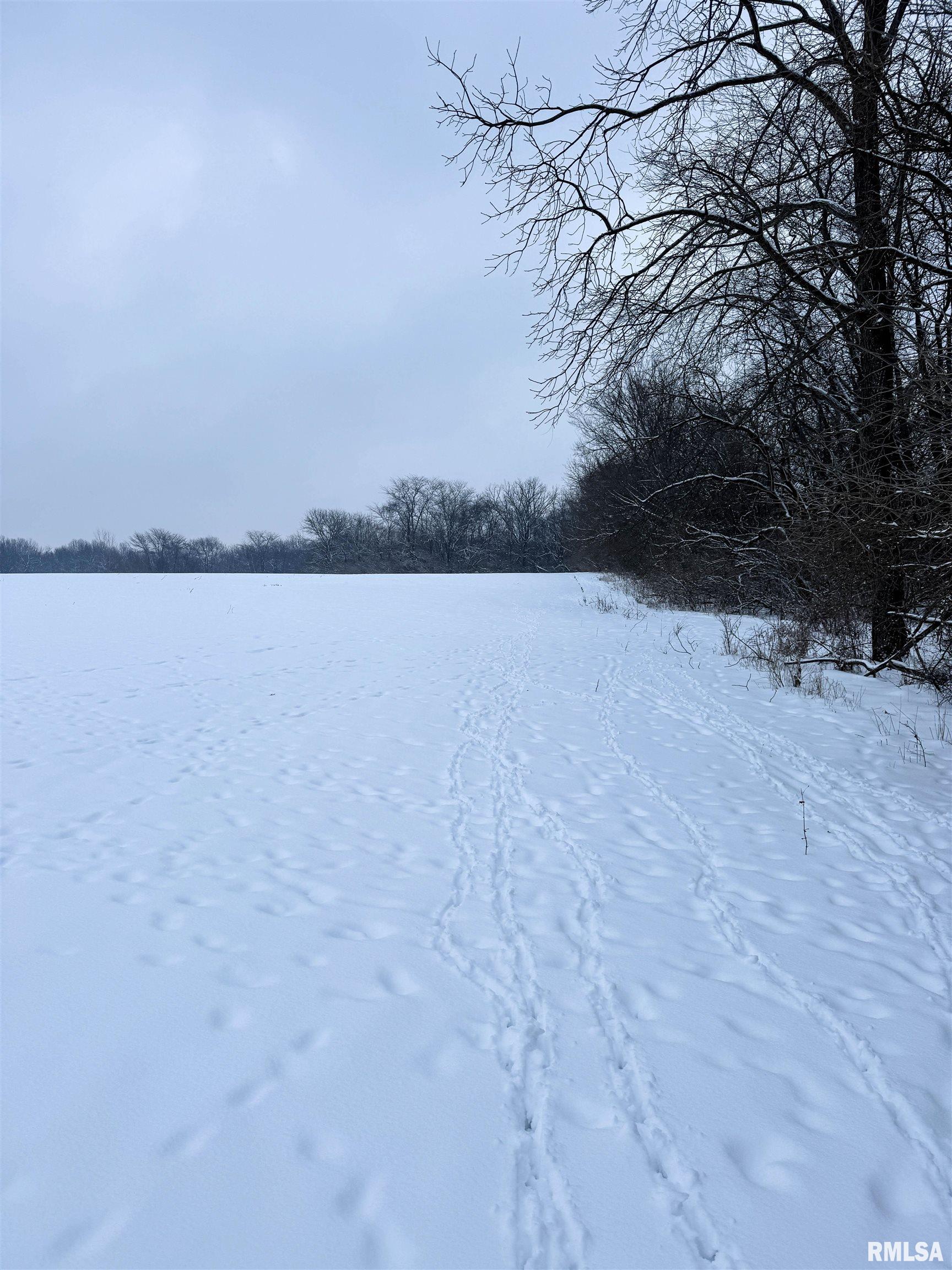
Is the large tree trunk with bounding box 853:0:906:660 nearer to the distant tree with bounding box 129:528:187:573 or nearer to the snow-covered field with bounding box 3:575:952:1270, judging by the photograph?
the snow-covered field with bounding box 3:575:952:1270

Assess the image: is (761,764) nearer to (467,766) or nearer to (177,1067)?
(467,766)

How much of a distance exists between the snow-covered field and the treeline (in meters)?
62.7

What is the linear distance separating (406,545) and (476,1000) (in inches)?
3126

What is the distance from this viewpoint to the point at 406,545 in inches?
3174

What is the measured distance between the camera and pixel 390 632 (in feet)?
50.4

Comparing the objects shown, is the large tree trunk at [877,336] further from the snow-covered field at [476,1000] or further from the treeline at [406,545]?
the treeline at [406,545]

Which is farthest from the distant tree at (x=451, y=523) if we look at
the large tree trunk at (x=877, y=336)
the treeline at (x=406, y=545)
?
the large tree trunk at (x=877, y=336)

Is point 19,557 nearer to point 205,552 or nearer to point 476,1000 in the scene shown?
point 205,552

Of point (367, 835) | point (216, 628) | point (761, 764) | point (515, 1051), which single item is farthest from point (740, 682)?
point (216, 628)

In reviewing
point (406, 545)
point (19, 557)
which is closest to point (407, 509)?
point (406, 545)

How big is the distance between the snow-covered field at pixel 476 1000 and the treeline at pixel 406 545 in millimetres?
62738

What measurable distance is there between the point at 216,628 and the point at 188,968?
Answer: 13.8 m

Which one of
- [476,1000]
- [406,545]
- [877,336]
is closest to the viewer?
[476,1000]

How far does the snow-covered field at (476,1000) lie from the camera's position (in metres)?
1.89
